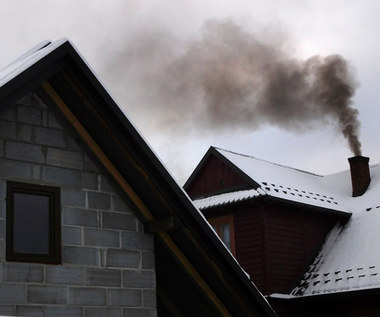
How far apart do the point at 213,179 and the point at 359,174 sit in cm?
449

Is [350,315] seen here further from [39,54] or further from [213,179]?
[39,54]

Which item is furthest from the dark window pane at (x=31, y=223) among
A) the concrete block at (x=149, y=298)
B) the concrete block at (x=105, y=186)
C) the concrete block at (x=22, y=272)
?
the concrete block at (x=149, y=298)

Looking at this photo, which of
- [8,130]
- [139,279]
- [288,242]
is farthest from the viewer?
[288,242]

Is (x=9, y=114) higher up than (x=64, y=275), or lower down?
higher up

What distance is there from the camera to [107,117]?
22.9 feet

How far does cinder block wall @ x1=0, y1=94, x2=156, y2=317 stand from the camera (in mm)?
6629

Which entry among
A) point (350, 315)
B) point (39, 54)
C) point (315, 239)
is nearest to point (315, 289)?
point (350, 315)

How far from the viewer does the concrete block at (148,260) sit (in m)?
7.59

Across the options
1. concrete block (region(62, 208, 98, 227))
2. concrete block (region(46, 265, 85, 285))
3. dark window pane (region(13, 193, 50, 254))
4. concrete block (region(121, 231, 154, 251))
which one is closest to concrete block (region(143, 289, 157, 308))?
concrete block (region(121, 231, 154, 251))

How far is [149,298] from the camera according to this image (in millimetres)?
7500

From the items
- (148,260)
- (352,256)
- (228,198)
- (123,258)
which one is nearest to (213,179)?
(228,198)

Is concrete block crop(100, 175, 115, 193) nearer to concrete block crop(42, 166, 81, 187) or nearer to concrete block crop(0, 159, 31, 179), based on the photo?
concrete block crop(42, 166, 81, 187)

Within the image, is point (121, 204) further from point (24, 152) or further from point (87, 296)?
point (24, 152)

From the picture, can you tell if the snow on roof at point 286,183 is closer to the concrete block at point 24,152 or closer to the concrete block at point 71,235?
the concrete block at point 71,235
